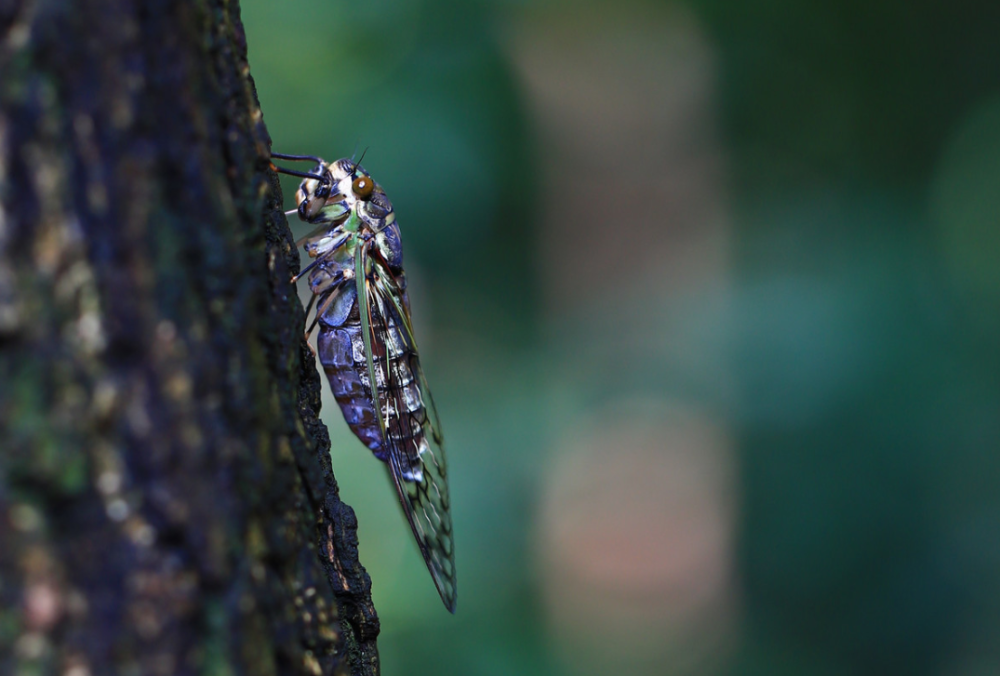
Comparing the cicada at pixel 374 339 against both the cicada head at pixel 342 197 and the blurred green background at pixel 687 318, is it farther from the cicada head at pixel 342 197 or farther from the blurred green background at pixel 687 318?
the blurred green background at pixel 687 318

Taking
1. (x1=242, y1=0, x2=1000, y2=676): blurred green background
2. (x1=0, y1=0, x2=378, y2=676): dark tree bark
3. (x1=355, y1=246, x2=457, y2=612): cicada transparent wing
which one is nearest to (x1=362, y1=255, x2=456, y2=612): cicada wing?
(x1=355, y1=246, x2=457, y2=612): cicada transparent wing

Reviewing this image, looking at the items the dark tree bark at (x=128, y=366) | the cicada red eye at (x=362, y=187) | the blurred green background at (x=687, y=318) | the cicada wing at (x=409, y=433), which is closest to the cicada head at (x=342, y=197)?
the cicada red eye at (x=362, y=187)

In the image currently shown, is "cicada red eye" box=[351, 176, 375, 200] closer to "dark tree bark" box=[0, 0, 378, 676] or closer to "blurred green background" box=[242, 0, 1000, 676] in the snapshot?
"dark tree bark" box=[0, 0, 378, 676]

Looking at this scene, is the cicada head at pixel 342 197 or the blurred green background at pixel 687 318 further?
the blurred green background at pixel 687 318

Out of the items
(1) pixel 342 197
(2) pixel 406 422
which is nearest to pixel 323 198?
(1) pixel 342 197

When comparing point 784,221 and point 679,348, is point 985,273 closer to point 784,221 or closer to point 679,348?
point 784,221

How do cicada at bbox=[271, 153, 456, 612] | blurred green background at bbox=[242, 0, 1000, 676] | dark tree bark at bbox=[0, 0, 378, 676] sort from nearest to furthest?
dark tree bark at bbox=[0, 0, 378, 676], cicada at bbox=[271, 153, 456, 612], blurred green background at bbox=[242, 0, 1000, 676]

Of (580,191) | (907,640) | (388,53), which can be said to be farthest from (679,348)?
(388,53)
